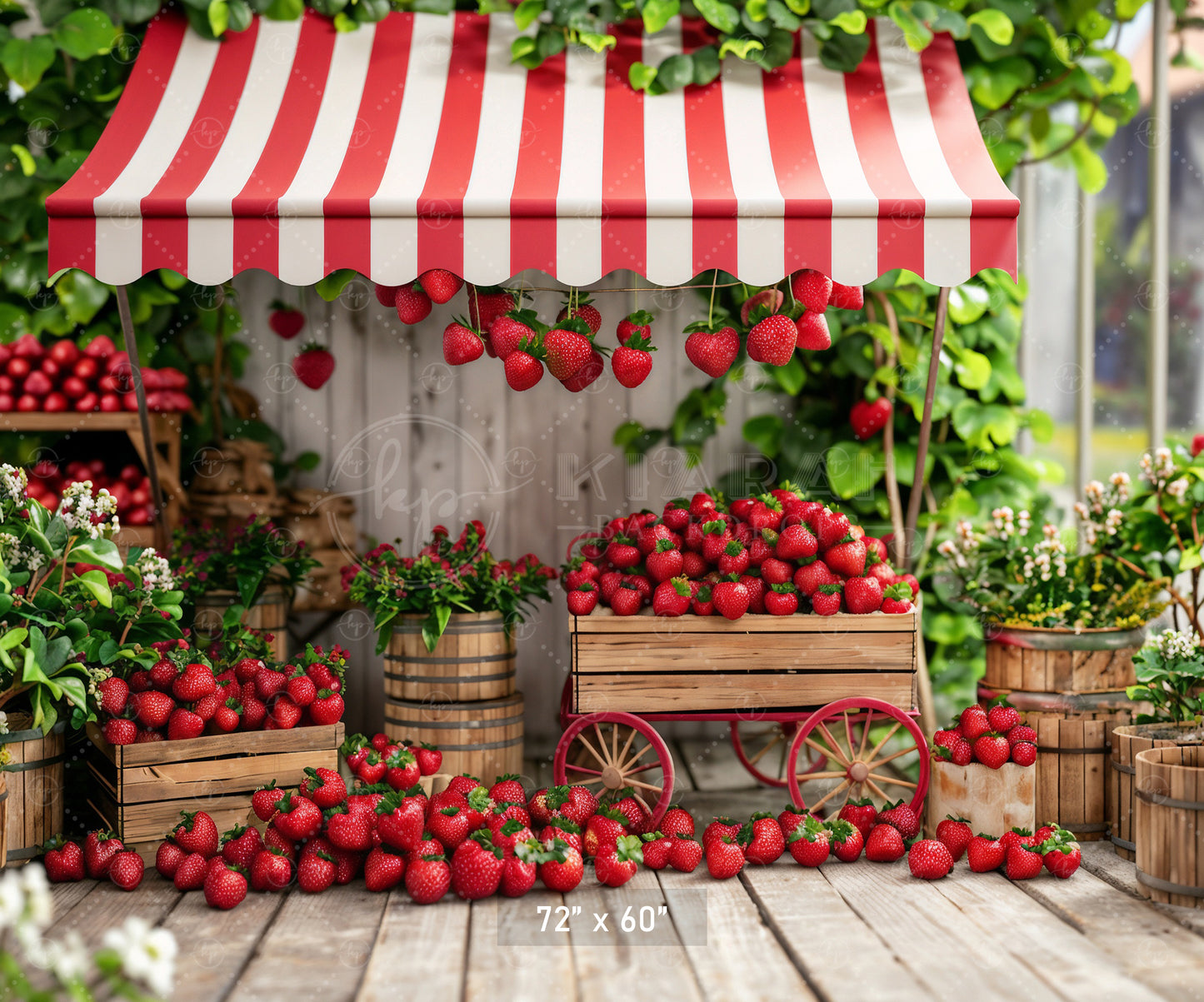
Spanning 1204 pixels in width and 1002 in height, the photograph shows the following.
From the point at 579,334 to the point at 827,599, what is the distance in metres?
1.09

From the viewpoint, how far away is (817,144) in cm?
322

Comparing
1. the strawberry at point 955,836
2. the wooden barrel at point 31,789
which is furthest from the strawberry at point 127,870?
the strawberry at point 955,836

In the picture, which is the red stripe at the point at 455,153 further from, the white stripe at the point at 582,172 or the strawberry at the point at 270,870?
the strawberry at the point at 270,870

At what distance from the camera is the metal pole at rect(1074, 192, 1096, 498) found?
4188 millimetres

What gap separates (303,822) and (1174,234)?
12.0 ft

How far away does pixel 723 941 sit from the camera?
7.93ft

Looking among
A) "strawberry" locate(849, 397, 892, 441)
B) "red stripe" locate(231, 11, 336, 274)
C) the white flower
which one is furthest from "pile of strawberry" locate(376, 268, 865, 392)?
the white flower

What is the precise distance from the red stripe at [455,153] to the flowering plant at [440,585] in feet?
3.52

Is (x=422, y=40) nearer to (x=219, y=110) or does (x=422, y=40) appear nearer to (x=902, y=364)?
(x=219, y=110)

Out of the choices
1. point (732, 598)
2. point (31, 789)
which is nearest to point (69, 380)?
point (31, 789)

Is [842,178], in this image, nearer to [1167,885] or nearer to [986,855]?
[986,855]

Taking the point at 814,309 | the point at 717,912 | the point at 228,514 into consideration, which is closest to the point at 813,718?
the point at 717,912

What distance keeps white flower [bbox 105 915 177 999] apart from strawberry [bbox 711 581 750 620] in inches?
76.1

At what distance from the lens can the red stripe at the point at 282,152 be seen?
2.90 meters
